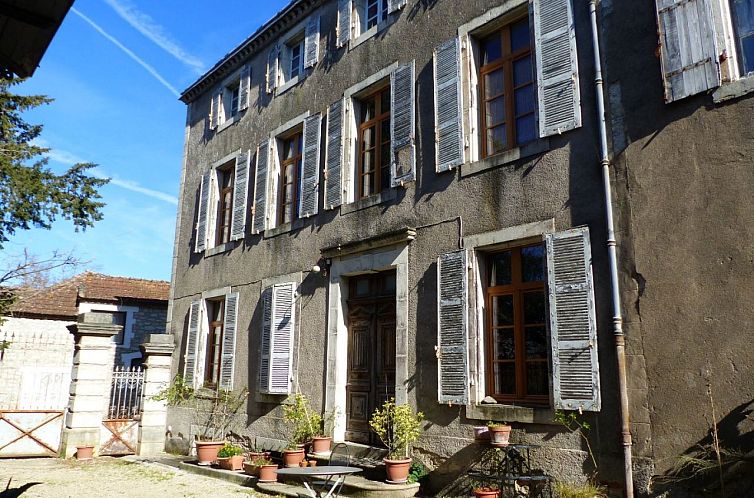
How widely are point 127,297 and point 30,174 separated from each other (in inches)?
206

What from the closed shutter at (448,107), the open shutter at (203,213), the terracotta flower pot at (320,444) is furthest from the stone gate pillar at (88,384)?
the closed shutter at (448,107)

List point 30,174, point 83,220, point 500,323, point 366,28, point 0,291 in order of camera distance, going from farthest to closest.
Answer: point 83,220 → point 30,174 → point 0,291 → point 366,28 → point 500,323

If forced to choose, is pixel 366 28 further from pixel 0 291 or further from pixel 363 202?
pixel 0 291

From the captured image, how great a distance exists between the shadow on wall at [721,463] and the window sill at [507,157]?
10.5 feet

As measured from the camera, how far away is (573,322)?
6.09 meters

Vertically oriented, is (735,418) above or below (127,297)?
below

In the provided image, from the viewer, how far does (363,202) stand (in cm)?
904

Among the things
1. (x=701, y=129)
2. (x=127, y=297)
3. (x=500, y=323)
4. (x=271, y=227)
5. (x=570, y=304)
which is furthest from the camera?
(x=127, y=297)

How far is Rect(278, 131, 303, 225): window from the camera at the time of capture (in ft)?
35.6

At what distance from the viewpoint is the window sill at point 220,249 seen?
1204 centimetres

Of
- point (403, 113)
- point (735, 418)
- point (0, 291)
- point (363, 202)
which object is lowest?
point (735, 418)

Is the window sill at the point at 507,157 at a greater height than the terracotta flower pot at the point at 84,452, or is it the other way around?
the window sill at the point at 507,157

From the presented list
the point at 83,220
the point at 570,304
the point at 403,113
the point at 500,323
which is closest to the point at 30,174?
the point at 83,220

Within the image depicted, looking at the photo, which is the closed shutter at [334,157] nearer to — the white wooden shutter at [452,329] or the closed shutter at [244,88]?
the white wooden shutter at [452,329]
